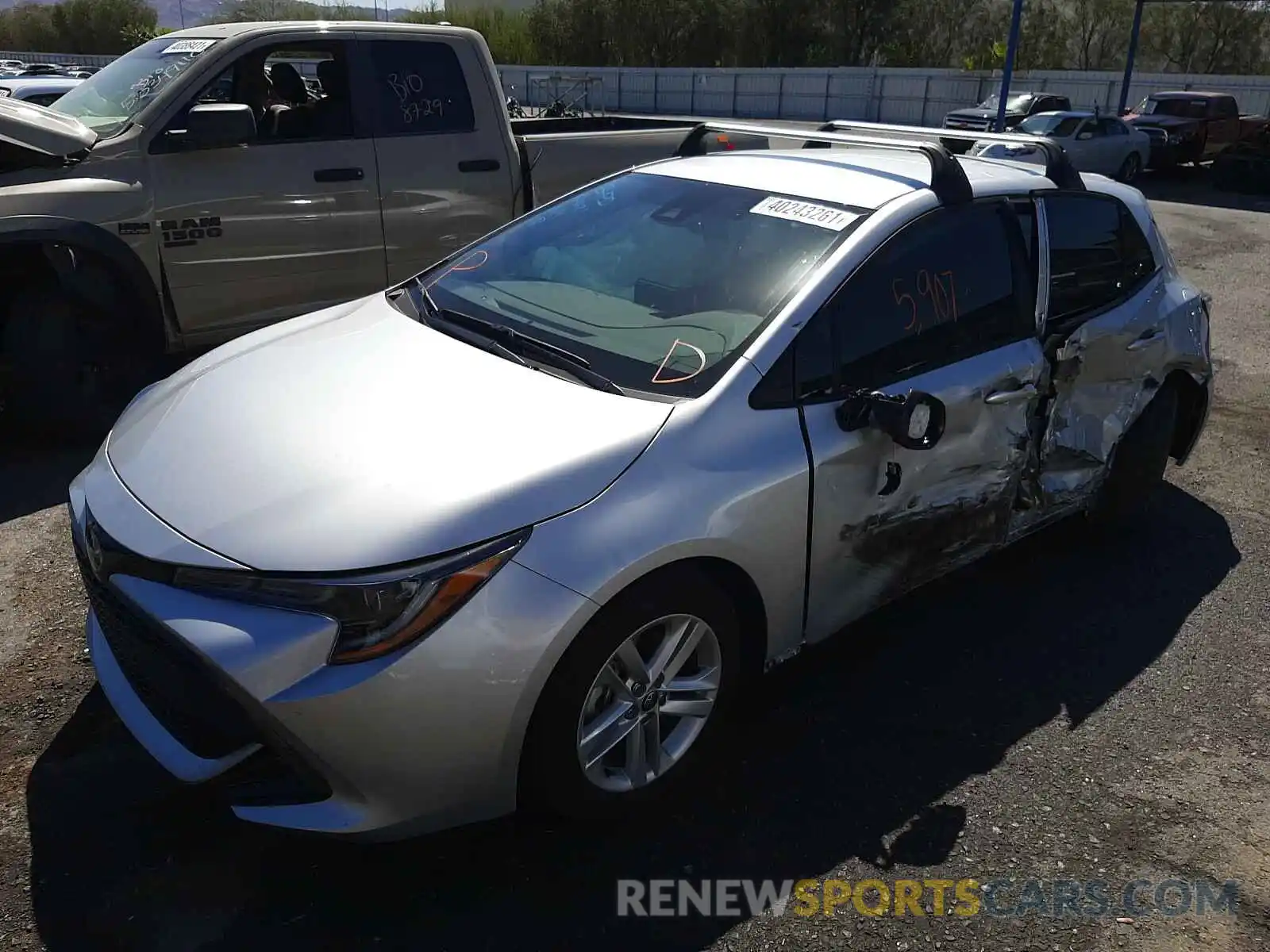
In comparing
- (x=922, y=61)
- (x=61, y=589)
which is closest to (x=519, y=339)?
(x=61, y=589)

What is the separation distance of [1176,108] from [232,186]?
23.1 m

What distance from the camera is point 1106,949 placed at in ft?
7.95

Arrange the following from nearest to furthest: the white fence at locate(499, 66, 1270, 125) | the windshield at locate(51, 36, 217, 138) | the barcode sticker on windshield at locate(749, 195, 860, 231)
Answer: the barcode sticker on windshield at locate(749, 195, 860, 231) < the windshield at locate(51, 36, 217, 138) < the white fence at locate(499, 66, 1270, 125)

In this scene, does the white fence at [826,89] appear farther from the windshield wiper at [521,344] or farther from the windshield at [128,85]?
the windshield wiper at [521,344]

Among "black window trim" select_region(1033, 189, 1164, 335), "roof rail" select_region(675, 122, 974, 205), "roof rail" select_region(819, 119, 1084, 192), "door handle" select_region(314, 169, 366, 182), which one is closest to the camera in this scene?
"roof rail" select_region(675, 122, 974, 205)

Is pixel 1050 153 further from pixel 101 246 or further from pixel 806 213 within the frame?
pixel 101 246

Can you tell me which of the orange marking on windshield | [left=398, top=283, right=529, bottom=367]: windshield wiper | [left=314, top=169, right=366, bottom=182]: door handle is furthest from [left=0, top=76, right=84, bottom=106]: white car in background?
the orange marking on windshield

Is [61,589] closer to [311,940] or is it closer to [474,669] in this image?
[311,940]

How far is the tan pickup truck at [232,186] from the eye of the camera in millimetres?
4816

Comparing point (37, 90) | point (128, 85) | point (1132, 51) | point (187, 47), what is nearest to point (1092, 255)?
point (187, 47)

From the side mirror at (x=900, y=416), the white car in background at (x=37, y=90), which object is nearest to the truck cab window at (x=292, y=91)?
the side mirror at (x=900, y=416)

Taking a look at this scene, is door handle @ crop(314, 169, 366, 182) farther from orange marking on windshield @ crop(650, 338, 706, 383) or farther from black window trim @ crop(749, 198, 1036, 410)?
black window trim @ crop(749, 198, 1036, 410)

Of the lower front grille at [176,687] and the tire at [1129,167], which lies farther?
the tire at [1129,167]

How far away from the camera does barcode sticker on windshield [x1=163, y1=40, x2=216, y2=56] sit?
17.6 feet
